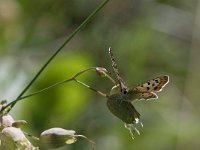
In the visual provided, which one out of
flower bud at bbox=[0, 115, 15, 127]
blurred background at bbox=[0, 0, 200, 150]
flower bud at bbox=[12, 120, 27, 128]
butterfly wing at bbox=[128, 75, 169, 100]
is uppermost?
flower bud at bbox=[0, 115, 15, 127]

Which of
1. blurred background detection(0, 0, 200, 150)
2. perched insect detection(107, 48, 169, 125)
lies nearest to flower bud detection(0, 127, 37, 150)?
perched insect detection(107, 48, 169, 125)

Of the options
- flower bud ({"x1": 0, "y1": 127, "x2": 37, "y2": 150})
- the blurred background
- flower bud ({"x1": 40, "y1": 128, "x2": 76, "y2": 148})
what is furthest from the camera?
the blurred background

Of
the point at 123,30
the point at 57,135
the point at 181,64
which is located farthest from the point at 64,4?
the point at 57,135

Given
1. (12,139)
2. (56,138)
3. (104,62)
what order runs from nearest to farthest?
(12,139)
(56,138)
(104,62)

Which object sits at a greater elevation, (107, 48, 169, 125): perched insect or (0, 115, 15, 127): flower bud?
(0, 115, 15, 127): flower bud

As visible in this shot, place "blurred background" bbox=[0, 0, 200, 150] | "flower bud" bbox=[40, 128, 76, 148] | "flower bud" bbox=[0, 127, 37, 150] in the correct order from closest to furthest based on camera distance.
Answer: "flower bud" bbox=[0, 127, 37, 150] → "flower bud" bbox=[40, 128, 76, 148] → "blurred background" bbox=[0, 0, 200, 150]

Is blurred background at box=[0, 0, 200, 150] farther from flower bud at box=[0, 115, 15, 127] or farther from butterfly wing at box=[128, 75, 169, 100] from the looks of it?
butterfly wing at box=[128, 75, 169, 100]

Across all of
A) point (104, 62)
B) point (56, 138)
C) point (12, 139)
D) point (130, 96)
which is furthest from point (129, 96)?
point (104, 62)

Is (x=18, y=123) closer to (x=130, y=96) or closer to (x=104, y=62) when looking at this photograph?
(x=130, y=96)

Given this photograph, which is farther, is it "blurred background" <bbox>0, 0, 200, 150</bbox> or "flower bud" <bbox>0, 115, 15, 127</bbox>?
"blurred background" <bbox>0, 0, 200, 150</bbox>
